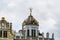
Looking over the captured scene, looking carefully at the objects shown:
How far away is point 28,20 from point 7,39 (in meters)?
12.0

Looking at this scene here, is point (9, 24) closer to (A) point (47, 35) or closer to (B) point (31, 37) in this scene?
(B) point (31, 37)

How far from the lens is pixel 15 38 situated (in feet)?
262

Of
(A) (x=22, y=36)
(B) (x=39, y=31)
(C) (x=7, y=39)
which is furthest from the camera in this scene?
(B) (x=39, y=31)

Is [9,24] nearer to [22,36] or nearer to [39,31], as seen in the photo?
[22,36]

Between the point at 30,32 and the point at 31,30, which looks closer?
the point at 30,32

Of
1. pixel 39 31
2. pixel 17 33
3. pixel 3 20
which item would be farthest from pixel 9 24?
pixel 39 31

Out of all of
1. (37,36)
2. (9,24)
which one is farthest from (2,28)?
(37,36)

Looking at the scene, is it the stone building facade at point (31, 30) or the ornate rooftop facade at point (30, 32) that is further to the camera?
the stone building facade at point (31, 30)

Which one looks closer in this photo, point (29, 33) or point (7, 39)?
point (7, 39)

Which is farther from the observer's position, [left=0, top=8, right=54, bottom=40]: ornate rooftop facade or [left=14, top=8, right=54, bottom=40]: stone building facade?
[left=14, top=8, right=54, bottom=40]: stone building facade

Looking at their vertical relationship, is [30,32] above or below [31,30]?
below

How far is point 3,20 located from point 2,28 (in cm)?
231

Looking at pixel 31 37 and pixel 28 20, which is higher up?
pixel 28 20

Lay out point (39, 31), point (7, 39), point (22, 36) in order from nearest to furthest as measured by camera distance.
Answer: point (7, 39)
point (22, 36)
point (39, 31)
